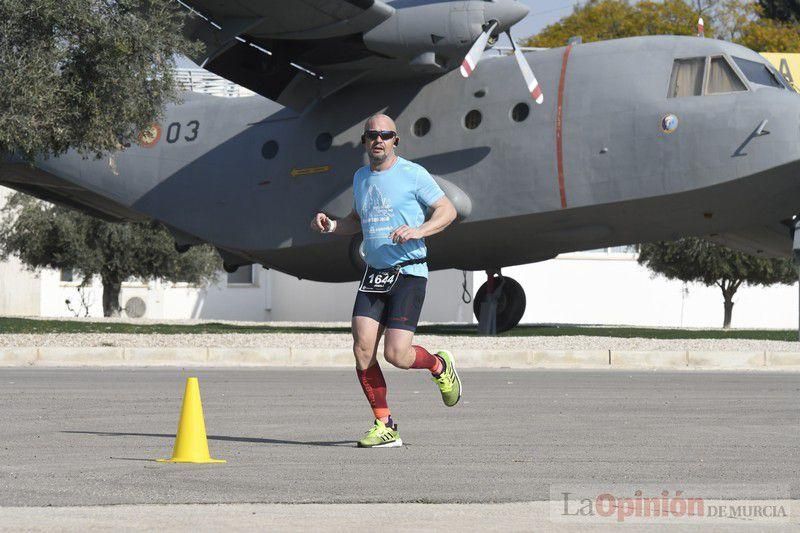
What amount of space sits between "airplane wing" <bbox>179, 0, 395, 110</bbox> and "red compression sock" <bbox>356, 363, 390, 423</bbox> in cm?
1252

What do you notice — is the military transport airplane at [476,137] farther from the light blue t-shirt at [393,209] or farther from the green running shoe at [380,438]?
the green running shoe at [380,438]

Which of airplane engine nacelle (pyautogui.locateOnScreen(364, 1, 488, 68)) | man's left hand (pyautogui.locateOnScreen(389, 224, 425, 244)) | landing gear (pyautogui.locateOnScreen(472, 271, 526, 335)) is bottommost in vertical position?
man's left hand (pyautogui.locateOnScreen(389, 224, 425, 244))

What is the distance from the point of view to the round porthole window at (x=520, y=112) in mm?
20883

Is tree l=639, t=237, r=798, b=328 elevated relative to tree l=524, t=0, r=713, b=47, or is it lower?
lower

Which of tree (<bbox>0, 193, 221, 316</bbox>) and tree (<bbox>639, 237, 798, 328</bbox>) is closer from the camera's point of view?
tree (<bbox>639, 237, 798, 328</bbox>)

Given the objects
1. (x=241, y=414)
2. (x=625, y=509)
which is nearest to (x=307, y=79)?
(x=241, y=414)

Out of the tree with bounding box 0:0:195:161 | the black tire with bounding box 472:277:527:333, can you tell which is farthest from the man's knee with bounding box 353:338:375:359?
the black tire with bounding box 472:277:527:333

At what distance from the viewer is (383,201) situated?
25.1ft

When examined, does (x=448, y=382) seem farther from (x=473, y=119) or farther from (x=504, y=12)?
(x=473, y=119)

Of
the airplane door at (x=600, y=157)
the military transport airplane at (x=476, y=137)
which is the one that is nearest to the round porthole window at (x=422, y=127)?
the military transport airplane at (x=476, y=137)

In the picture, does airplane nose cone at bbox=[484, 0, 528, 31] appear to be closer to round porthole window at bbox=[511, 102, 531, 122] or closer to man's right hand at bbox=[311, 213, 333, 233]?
round porthole window at bbox=[511, 102, 531, 122]

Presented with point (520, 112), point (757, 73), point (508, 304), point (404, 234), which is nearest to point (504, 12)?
point (520, 112)

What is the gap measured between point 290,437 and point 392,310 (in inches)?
52.1

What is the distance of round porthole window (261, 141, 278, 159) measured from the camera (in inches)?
925
